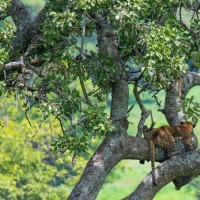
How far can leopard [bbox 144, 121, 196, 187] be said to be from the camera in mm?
9969

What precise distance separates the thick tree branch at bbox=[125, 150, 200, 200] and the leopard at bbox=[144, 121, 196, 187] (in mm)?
176

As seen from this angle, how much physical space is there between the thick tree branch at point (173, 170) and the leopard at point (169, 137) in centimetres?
18

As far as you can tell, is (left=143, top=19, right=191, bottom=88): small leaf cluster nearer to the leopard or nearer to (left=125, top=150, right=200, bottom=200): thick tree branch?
the leopard

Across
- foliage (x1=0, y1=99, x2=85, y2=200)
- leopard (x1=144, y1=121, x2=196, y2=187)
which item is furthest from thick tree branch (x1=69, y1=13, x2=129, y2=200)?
foliage (x1=0, y1=99, x2=85, y2=200)

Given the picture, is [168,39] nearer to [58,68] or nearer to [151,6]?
[151,6]

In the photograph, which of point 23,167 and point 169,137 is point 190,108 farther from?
point 23,167

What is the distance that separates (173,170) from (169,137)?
0.55 m

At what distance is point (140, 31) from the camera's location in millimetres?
9164

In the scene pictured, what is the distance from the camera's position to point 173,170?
9750 mm

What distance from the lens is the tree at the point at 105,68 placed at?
8961 mm

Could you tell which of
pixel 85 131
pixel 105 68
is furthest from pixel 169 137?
pixel 85 131

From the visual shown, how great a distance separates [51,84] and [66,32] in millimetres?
917

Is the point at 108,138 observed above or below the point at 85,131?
above

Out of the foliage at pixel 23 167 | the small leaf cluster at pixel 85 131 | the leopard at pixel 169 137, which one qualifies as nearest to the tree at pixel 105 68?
the small leaf cluster at pixel 85 131
